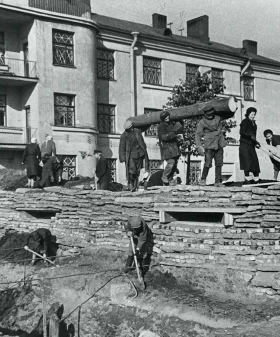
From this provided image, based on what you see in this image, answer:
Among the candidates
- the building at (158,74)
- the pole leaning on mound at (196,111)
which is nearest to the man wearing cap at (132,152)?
the pole leaning on mound at (196,111)

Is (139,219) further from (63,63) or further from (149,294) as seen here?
(63,63)

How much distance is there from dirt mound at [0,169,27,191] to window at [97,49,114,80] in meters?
6.93

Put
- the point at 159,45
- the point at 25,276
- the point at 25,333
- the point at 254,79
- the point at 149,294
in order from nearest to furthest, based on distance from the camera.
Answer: the point at 149,294 < the point at 25,333 < the point at 25,276 < the point at 159,45 < the point at 254,79

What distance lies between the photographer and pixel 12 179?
65.0ft

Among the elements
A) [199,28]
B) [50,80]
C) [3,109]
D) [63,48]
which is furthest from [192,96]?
[199,28]

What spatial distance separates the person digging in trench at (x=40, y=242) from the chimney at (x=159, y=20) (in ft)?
70.2

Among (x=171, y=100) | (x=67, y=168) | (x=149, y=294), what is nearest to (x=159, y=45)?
(x=171, y=100)

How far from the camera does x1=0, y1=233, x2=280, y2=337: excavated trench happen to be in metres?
8.89

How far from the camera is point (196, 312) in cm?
916

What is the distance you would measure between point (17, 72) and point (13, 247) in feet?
35.8

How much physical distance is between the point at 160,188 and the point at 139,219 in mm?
1027

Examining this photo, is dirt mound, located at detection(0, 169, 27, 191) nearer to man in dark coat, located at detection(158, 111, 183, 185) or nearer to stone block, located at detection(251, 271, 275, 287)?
man in dark coat, located at detection(158, 111, 183, 185)

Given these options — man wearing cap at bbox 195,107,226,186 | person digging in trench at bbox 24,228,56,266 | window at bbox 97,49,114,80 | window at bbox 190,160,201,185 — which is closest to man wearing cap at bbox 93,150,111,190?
person digging in trench at bbox 24,228,56,266

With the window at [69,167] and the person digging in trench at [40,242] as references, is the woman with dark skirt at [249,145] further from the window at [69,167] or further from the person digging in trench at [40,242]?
the window at [69,167]
